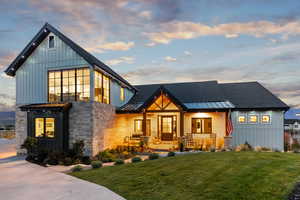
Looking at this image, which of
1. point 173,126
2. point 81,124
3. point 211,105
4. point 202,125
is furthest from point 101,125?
point 211,105

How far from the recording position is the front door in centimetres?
1647

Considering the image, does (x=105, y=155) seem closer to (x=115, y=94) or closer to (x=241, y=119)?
(x=115, y=94)

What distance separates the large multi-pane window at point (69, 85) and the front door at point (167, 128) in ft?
22.5

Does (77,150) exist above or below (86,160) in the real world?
above

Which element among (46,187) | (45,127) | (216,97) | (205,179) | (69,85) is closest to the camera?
(205,179)

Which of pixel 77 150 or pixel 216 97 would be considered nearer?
pixel 77 150

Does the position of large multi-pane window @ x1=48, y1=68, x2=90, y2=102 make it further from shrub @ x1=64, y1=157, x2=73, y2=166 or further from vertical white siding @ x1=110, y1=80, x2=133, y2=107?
shrub @ x1=64, y1=157, x2=73, y2=166

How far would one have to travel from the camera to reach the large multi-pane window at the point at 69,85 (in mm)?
12914

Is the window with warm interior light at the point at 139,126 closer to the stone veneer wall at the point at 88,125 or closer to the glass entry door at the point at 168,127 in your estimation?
the glass entry door at the point at 168,127

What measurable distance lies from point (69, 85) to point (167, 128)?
8429 mm

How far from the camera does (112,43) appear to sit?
1872 cm

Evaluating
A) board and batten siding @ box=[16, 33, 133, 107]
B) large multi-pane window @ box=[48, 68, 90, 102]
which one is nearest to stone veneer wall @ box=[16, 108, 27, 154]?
board and batten siding @ box=[16, 33, 133, 107]

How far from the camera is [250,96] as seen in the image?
17016 mm

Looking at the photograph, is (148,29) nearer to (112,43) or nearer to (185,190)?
(112,43)
